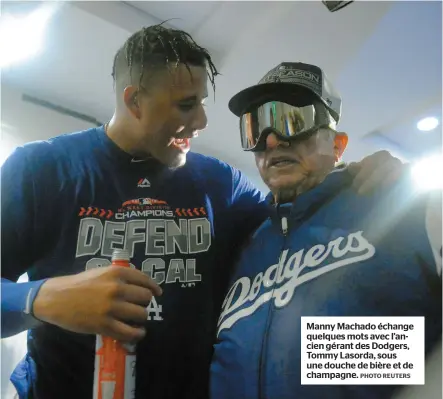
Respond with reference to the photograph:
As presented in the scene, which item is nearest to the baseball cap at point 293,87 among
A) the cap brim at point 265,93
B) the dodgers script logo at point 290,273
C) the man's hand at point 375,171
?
the cap brim at point 265,93

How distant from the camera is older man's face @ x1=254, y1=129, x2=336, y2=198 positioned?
752 millimetres

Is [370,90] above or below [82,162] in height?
above

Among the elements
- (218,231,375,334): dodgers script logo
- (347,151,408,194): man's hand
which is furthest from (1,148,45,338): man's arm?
(347,151,408,194): man's hand

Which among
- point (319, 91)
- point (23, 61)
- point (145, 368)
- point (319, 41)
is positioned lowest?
point (145, 368)

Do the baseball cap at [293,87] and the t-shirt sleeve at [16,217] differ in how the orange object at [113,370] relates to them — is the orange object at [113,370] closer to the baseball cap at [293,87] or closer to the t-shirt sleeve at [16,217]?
the t-shirt sleeve at [16,217]

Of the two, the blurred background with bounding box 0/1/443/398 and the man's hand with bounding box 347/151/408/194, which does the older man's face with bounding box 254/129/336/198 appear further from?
the blurred background with bounding box 0/1/443/398

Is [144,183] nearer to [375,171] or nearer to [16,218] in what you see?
[16,218]

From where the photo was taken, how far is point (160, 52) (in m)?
0.77

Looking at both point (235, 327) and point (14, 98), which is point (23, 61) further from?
point (235, 327)

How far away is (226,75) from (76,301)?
0.94 metres

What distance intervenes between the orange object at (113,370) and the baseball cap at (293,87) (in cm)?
38

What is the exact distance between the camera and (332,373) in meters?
0.56

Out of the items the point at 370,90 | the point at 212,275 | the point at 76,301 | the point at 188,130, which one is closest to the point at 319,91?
the point at 188,130
